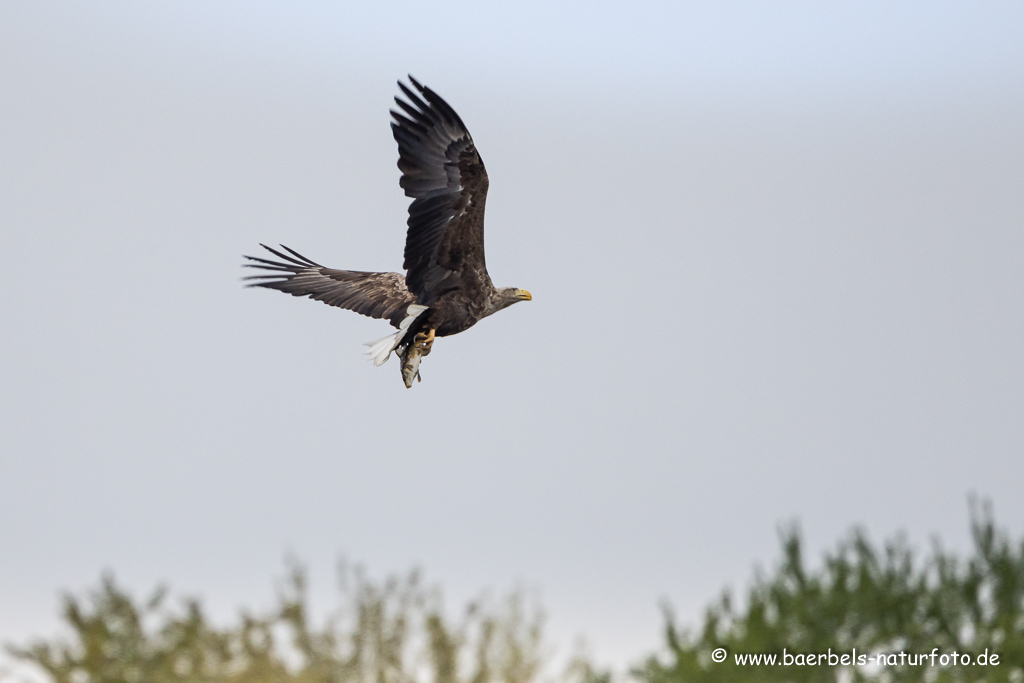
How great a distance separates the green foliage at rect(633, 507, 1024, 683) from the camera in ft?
66.6

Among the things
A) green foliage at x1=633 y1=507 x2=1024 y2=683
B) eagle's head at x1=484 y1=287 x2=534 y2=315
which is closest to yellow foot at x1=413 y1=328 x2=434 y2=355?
eagle's head at x1=484 y1=287 x2=534 y2=315

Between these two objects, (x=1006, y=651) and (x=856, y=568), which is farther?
(x=856, y=568)

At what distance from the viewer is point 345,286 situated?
1314cm

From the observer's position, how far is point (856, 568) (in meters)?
22.2

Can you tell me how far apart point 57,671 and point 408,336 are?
965 centimetres

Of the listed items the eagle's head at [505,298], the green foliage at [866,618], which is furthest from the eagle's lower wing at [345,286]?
the green foliage at [866,618]

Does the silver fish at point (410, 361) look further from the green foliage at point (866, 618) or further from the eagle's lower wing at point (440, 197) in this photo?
the green foliage at point (866, 618)

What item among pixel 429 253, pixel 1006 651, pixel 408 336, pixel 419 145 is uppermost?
pixel 419 145

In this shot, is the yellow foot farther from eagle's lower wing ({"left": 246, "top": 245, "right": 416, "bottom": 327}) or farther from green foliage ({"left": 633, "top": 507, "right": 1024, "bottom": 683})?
green foliage ({"left": 633, "top": 507, "right": 1024, "bottom": 683})

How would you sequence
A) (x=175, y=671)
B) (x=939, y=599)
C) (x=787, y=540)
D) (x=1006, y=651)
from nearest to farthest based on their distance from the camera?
1. (x=175, y=671)
2. (x=1006, y=651)
3. (x=939, y=599)
4. (x=787, y=540)

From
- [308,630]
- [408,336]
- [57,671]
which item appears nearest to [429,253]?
[408,336]

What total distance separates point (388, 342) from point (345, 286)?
2390 mm

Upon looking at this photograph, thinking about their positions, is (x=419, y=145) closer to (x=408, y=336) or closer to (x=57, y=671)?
(x=408, y=336)

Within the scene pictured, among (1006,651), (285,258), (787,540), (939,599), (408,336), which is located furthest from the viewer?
(787,540)
